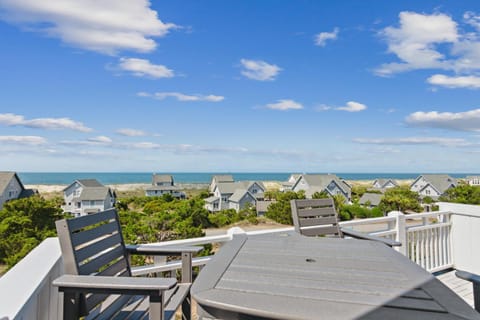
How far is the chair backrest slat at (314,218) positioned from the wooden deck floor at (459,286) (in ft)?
6.41

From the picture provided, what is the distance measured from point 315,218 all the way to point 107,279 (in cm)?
220

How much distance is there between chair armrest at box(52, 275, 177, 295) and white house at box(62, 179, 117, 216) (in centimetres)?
2437

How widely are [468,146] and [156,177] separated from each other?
3230 centimetres

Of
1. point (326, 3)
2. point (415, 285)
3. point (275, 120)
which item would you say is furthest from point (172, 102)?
point (415, 285)

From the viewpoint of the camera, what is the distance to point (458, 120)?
16.7 meters

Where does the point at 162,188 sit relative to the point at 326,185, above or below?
below

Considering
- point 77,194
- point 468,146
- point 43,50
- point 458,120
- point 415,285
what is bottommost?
point 77,194

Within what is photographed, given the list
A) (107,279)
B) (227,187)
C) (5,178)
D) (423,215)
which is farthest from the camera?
(227,187)

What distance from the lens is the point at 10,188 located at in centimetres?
1748

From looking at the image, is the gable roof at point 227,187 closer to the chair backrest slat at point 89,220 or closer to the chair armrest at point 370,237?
the chair armrest at point 370,237

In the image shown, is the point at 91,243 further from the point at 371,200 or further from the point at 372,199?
the point at 372,199

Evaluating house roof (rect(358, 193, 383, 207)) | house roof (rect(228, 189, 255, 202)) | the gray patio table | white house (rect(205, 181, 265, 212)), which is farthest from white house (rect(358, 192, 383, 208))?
the gray patio table

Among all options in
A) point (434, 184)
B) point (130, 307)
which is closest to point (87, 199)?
point (130, 307)

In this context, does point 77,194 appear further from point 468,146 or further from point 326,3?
point 468,146
